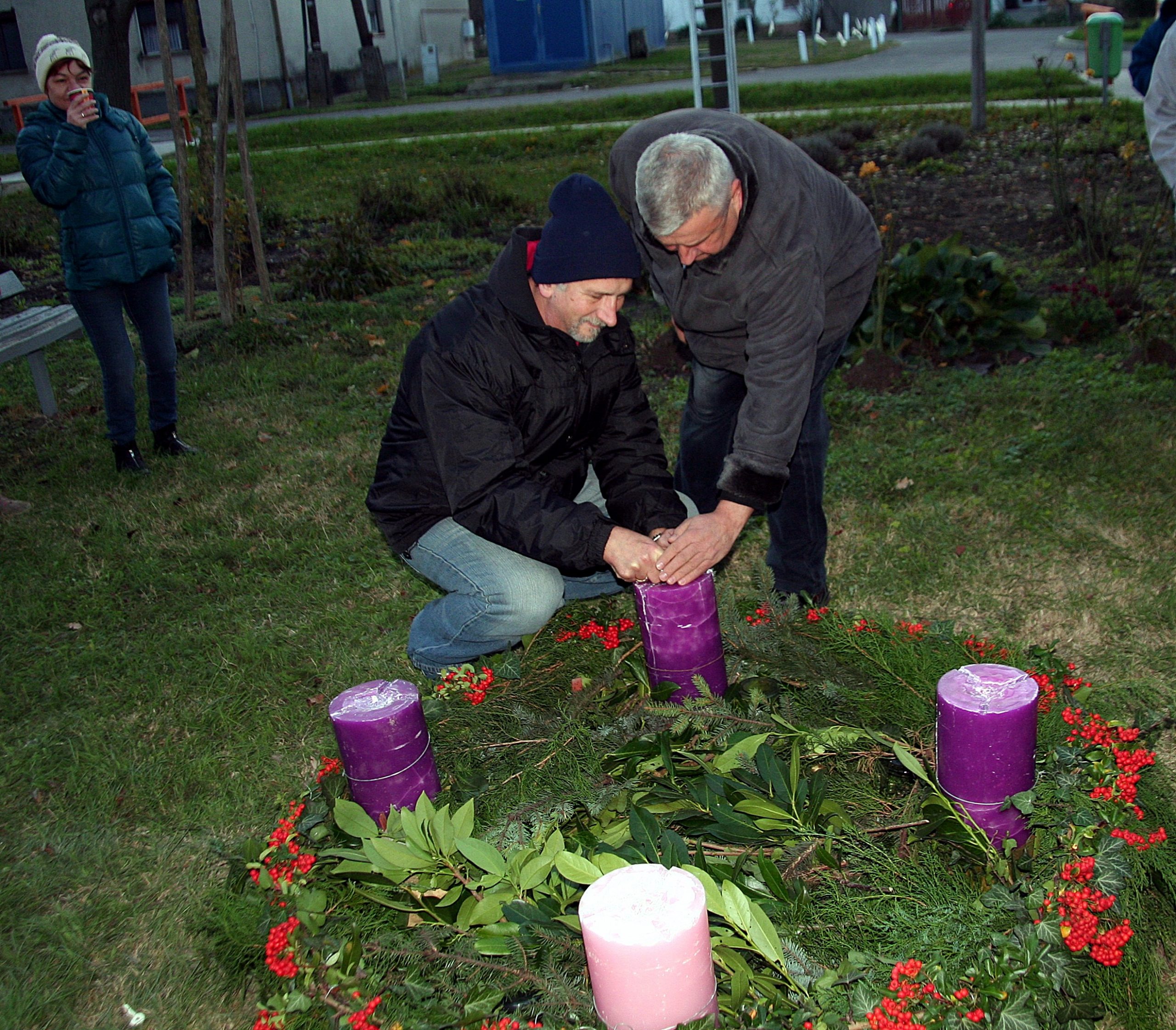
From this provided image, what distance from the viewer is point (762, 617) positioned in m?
2.93

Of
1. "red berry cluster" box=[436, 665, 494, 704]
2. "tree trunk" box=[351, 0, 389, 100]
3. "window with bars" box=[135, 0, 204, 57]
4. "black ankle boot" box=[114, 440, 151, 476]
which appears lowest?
"red berry cluster" box=[436, 665, 494, 704]

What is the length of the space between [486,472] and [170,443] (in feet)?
10.7

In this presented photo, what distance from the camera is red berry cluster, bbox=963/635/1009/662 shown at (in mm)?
2723

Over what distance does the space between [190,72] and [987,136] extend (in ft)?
76.9

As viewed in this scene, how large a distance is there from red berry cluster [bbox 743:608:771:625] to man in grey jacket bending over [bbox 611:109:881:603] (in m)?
0.28

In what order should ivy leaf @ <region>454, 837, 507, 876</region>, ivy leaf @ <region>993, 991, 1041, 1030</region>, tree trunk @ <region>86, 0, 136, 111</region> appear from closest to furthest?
ivy leaf @ <region>993, 991, 1041, 1030</region>
ivy leaf @ <region>454, 837, 507, 876</region>
tree trunk @ <region>86, 0, 136, 111</region>

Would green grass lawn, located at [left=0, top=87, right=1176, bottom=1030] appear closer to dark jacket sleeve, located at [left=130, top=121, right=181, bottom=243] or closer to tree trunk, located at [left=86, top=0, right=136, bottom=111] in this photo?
dark jacket sleeve, located at [left=130, top=121, right=181, bottom=243]

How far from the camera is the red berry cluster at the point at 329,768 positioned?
2491 millimetres

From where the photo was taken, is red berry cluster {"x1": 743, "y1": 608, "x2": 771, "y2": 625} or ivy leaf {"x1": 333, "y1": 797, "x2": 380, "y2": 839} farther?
red berry cluster {"x1": 743, "y1": 608, "x2": 771, "y2": 625}

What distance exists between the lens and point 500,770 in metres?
2.53

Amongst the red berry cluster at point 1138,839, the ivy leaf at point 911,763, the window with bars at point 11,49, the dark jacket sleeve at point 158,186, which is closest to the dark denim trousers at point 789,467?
the ivy leaf at point 911,763

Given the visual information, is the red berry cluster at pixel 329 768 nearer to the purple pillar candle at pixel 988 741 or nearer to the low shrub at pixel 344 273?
the purple pillar candle at pixel 988 741

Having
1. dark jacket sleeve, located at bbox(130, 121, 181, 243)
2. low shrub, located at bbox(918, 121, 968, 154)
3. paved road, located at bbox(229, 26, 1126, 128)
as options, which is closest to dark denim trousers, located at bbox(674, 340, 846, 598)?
dark jacket sleeve, located at bbox(130, 121, 181, 243)

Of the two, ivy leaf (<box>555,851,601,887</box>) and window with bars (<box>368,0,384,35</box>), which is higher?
window with bars (<box>368,0,384,35</box>)
